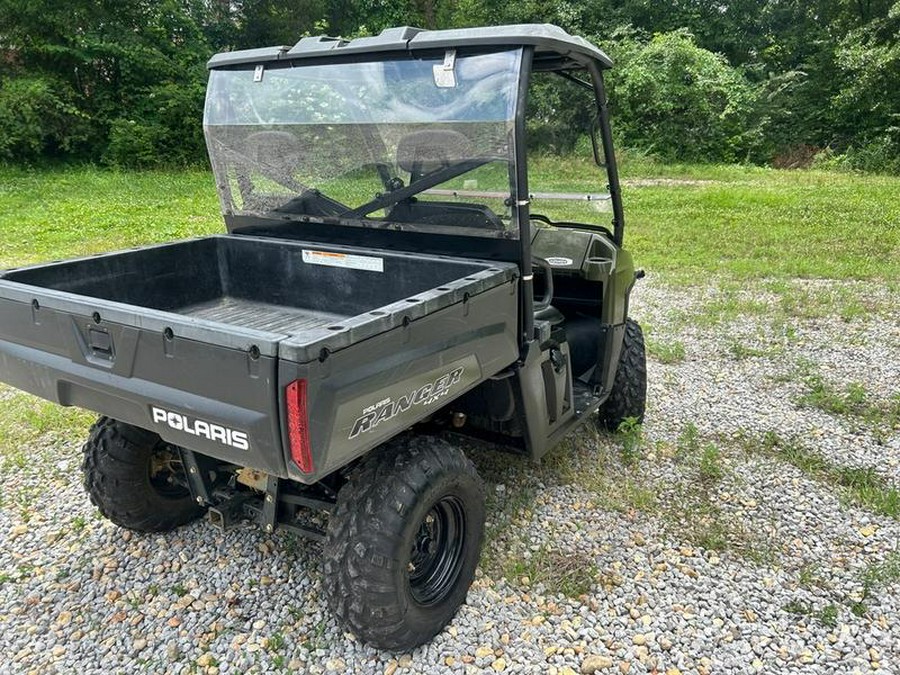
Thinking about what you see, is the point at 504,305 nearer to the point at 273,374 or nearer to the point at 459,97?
the point at 459,97

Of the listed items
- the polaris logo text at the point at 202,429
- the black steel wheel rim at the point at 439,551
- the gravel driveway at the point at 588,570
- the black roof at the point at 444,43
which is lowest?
the gravel driveway at the point at 588,570

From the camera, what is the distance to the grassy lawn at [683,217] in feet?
27.9

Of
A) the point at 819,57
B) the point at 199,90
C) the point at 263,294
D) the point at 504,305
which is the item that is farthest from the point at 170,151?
the point at 819,57

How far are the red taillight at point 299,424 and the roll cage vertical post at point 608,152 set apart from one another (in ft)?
7.11

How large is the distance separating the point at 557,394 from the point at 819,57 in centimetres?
2092

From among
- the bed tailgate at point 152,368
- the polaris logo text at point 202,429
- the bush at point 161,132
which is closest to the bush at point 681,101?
the bush at point 161,132

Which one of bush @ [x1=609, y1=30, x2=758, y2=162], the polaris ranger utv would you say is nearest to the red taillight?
the polaris ranger utv

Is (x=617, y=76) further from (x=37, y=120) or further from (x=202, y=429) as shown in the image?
(x=202, y=429)

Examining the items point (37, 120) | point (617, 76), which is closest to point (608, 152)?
point (617, 76)

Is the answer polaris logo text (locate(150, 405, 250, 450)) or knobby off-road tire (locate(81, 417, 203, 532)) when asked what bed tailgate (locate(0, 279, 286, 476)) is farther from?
knobby off-road tire (locate(81, 417, 203, 532))

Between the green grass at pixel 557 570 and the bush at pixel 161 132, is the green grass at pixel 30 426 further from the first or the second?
the bush at pixel 161 132

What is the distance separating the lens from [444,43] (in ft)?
8.93

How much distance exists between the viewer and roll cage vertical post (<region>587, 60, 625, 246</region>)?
3.35 meters

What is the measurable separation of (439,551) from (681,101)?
1708cm
